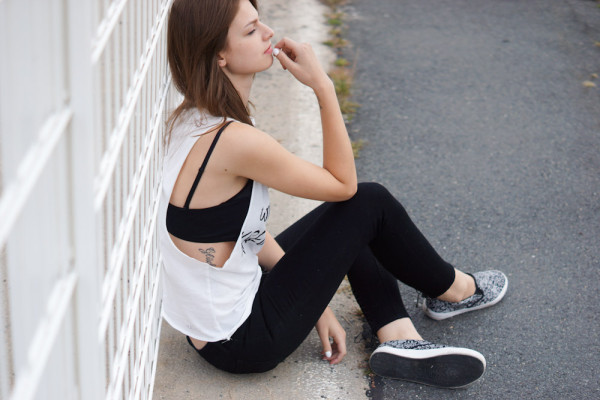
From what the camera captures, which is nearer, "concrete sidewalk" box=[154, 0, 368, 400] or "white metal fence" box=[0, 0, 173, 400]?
"white metal fence" box=[0, 0, 173, 400]

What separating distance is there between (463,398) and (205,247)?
0.93 m

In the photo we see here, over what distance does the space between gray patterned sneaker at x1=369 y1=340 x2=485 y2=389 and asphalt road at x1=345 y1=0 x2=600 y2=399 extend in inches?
1.6

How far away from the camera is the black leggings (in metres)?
2.21

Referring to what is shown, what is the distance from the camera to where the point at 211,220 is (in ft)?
6.81

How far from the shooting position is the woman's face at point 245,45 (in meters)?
2.09

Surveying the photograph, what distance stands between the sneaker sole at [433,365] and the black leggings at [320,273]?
0.48 ft

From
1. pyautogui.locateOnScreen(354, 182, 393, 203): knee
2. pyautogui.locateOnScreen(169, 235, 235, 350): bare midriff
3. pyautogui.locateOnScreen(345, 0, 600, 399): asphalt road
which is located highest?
pyautogui.locateOnScreen(354, 182, 393, 203): knee

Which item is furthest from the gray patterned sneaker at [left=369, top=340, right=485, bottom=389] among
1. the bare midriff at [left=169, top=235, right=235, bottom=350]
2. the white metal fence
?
the white metal fence

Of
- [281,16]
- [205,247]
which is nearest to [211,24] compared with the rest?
[205,247]

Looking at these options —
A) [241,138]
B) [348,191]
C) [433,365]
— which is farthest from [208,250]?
[433,365]

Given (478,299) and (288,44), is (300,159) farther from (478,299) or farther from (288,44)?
(478,299)

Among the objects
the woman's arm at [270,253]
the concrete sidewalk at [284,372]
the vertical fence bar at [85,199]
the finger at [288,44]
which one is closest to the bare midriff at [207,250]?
the woman's arm at [270,253]

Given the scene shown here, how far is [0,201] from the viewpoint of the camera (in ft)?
2.81

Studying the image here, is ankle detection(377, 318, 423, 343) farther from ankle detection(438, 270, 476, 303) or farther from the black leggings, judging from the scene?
ankle detection(438, 270, 476, 303)
